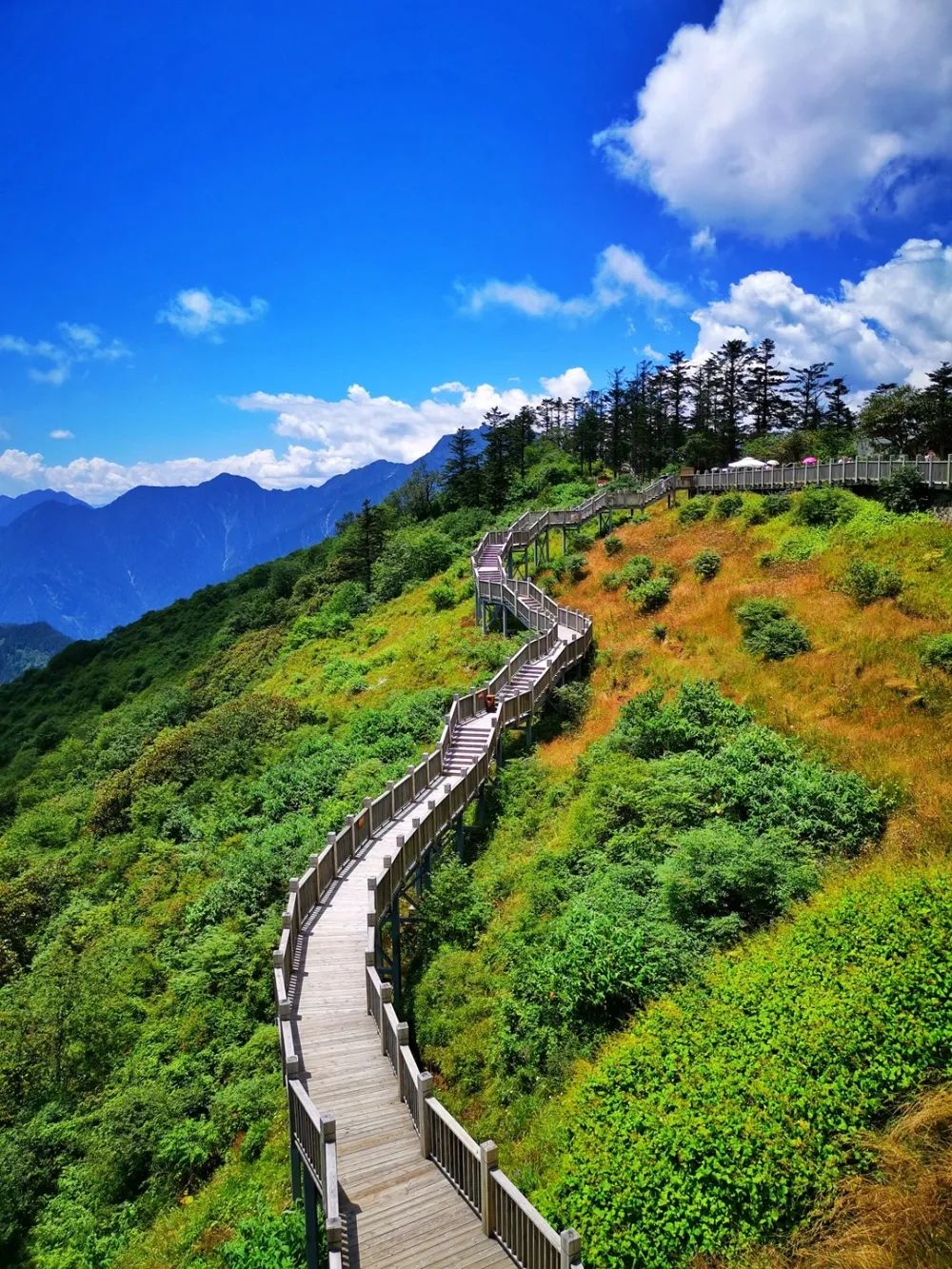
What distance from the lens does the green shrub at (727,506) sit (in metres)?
37.9

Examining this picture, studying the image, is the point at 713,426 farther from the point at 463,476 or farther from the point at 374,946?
the point at 374,946

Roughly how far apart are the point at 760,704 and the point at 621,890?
29.6 feet

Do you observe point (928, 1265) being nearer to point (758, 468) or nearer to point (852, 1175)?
point (852, 1175)

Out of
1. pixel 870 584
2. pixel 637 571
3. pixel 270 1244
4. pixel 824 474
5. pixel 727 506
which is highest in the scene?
pixel 824 474

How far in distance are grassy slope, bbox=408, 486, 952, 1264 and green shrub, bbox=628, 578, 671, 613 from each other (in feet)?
1.52

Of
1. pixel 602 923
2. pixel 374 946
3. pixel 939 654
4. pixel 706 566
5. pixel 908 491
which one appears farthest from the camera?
pixel 706 566

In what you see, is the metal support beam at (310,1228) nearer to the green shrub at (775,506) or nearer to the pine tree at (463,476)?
the green shrub at (775,506)

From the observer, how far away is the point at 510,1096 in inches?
437

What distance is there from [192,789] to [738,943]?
76.6 feet

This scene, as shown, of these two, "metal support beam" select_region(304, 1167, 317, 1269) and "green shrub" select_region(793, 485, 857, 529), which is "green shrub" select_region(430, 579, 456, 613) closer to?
"green shrub" select_region(793, 485, 857, 529)

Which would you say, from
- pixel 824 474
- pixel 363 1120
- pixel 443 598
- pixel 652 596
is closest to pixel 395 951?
pixel 363 1120

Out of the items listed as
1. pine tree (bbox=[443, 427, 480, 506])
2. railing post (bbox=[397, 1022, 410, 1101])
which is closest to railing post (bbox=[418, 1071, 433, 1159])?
railing post (bbox=[397, 1022, 410, 1101])

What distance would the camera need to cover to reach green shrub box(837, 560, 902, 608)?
24047 millimetres

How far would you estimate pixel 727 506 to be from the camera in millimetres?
38062
